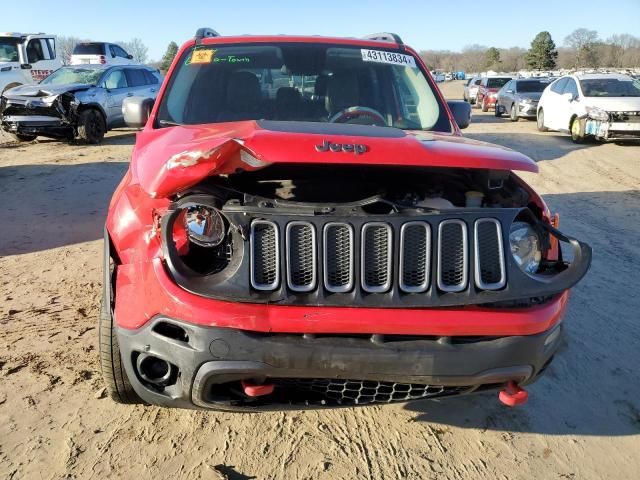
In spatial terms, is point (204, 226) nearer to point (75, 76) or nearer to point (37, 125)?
point (37, 125)

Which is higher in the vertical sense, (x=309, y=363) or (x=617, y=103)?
(x=309, y=363)

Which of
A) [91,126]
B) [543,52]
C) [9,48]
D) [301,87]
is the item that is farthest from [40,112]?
[543,52]

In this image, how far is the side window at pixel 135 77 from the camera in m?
14.4

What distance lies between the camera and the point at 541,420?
9.49ft

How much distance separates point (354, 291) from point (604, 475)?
1467mm

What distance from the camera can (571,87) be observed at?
1396 centimetres

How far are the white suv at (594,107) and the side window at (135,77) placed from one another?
1071 cm

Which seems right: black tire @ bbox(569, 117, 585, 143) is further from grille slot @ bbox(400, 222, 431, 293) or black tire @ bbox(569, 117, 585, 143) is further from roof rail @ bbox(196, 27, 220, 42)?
grille slot @ bbox(400, 222, 431, 293)

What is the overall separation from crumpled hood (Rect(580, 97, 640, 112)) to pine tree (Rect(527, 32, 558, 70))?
5354 cm

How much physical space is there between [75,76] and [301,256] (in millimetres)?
13025

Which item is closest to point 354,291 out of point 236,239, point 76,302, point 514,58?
point 236,239

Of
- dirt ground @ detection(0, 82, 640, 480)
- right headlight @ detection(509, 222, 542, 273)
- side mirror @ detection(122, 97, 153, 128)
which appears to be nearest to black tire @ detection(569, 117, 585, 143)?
dirt ground @ detection(0, 82, 640, 480)

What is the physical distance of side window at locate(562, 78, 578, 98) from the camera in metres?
13.6

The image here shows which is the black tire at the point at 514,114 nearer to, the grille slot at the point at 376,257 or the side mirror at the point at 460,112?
the side mirror at the point at 460,112
